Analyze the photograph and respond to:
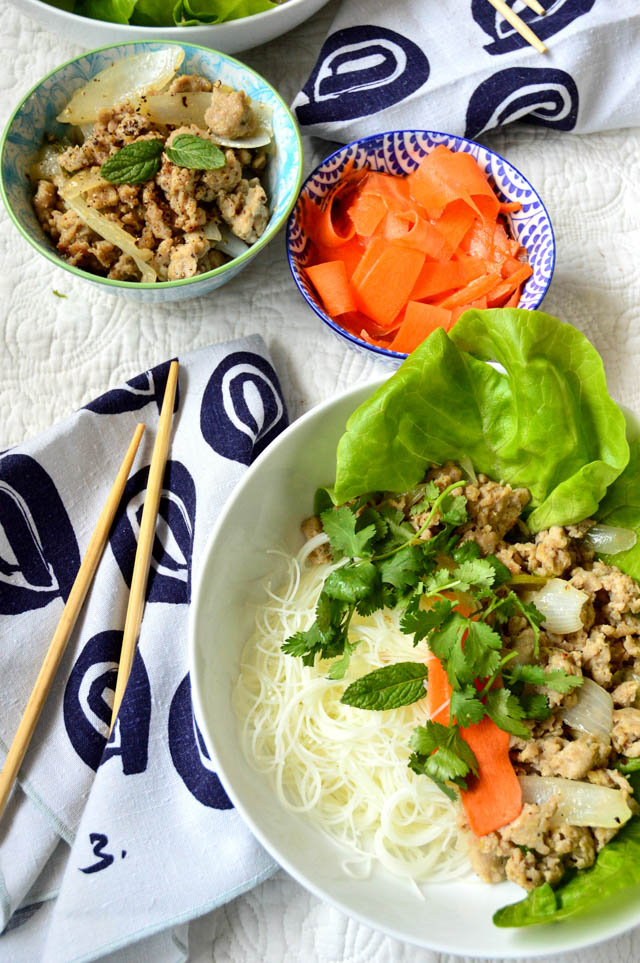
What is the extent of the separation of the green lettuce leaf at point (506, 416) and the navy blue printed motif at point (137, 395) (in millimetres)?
669

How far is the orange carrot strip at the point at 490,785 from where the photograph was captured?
1.63 metres

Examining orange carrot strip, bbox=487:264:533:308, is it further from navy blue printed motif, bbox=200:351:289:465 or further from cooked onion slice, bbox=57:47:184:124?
cooked onion slice, bbox=57:47:184:124

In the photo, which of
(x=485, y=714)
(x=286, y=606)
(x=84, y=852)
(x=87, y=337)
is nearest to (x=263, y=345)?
(x=87, y=337)

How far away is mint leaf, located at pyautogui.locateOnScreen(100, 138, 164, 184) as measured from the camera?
219cm

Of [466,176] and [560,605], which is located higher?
[466,176]

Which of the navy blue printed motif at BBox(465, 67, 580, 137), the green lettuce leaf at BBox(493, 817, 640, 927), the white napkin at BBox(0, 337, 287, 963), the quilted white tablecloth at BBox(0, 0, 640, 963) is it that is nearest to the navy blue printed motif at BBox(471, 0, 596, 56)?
the navy blue printed motif at BBox(465, 67, 580, 137)

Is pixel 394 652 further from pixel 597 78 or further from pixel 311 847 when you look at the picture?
pixel 597 78

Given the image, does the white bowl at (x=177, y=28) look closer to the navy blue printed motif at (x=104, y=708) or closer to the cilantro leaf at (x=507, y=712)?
the navy blue printed motif at (x=104, y=708)

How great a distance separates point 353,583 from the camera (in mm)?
1745

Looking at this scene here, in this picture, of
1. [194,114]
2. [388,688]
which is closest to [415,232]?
[194,114]

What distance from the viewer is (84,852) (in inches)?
71.8

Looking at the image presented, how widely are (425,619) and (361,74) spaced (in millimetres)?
1735

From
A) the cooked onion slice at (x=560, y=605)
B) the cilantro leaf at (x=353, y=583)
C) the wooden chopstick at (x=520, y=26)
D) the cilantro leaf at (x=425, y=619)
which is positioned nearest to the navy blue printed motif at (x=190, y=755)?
the cilantro leaf at (x=353, y=583)

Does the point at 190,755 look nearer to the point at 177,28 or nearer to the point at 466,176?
the point at 466,176
